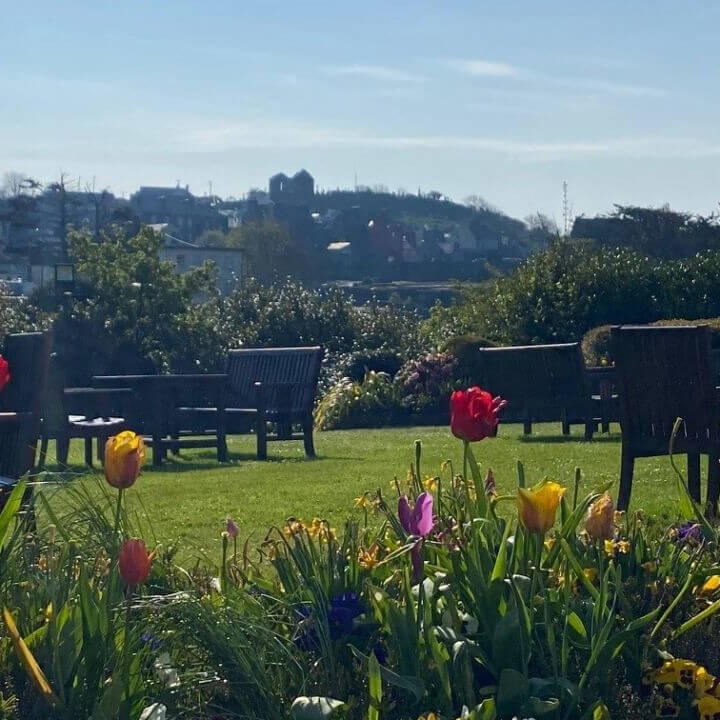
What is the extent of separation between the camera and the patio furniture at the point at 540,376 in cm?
1430

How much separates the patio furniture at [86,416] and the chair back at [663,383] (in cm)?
565

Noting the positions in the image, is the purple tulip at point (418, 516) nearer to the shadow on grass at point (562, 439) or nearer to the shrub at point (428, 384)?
the shadow on grass at point (562, 439)

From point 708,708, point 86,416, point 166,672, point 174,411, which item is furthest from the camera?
point 174,411

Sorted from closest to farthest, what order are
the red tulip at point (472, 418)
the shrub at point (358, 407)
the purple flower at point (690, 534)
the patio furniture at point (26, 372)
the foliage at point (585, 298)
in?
the red tulip at point (472, 418) < the purple flower at point (690, 534) < the patio furniture at point (26, 372) < the shrub at point (358, 407) < the foliage at point (585, 298)

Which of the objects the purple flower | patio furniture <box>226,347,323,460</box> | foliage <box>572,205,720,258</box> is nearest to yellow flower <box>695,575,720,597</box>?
the purple flower

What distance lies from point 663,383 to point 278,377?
25.1 ft

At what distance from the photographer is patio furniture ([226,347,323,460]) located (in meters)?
13.4

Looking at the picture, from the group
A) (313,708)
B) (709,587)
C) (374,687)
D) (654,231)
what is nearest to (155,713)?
(313,708)

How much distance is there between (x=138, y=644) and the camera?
318cm

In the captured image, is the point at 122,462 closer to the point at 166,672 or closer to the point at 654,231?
the point at 166,672

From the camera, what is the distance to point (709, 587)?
3699 mm

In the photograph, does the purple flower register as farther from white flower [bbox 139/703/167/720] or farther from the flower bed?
white flower [bbox 139/703/167/720]

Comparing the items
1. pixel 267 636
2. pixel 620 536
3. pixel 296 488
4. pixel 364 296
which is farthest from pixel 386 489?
pixel 364 296

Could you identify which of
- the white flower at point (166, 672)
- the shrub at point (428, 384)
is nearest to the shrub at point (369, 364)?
the shrub at point (428, 384)
